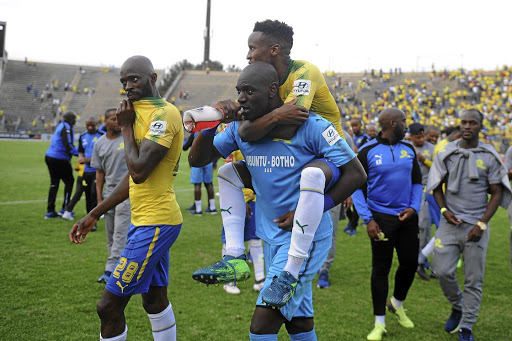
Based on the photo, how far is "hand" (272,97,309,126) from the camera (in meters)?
2.77

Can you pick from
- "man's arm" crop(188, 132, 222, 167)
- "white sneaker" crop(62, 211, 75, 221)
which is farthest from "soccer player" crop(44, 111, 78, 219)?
Answer: "man's arm" crop(188, 132, 222, 167)

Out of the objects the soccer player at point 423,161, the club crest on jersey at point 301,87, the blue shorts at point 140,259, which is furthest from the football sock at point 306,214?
the soccer player at point 423,161

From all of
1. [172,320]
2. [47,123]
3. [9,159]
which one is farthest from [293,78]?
[47,123]

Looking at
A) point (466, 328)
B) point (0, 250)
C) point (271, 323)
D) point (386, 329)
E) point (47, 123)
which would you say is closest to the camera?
point (271, 323)

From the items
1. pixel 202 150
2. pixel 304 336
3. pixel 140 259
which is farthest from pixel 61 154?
pixel 304 336

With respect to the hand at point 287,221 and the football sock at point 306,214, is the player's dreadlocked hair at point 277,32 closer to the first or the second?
the football sock at point 306,214

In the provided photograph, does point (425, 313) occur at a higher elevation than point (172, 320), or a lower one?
lower

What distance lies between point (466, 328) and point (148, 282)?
3305mm

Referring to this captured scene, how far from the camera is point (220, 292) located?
20.7 ft

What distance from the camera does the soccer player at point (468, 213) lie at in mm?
4918

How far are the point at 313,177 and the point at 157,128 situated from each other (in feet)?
4.70

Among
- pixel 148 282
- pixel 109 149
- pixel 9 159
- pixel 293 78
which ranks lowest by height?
pixel 9 159

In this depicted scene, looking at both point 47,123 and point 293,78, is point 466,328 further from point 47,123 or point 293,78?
point 47,123

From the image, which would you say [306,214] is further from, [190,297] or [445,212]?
[190,297]
